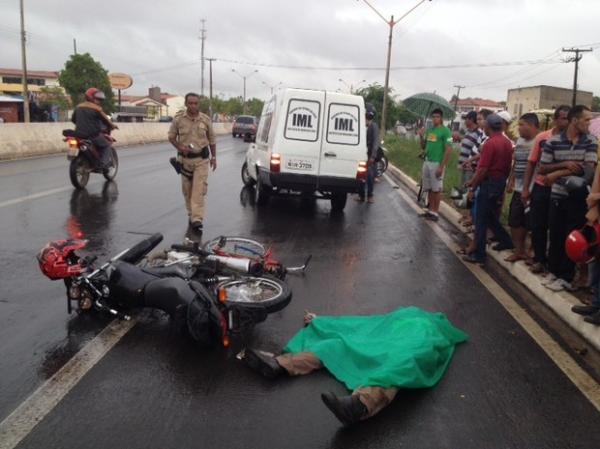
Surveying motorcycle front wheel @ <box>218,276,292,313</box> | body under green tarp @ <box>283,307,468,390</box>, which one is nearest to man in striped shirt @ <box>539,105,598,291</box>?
body under green tarp @ <box>283,307,468,390</box>

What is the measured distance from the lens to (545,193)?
632cm

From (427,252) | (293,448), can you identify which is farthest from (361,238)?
(293,448)

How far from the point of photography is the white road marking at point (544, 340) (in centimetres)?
391

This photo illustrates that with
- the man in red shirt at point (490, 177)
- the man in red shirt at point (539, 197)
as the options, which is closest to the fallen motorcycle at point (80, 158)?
the man in red shirt at point (490, 177)

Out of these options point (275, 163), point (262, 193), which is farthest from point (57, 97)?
point (275, 163)

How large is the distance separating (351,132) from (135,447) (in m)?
8.01

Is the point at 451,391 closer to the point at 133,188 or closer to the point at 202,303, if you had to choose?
the point at 202,303

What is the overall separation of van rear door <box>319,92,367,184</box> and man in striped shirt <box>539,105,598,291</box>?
434cm

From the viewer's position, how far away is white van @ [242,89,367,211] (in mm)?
10055

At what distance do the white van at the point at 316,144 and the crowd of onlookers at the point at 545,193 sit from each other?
9.06ft

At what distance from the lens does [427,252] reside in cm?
777

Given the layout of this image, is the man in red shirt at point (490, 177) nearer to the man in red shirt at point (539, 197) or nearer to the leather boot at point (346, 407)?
the man in red shirt at point (539, 197)

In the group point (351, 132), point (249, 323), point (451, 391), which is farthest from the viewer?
point (351, 132)

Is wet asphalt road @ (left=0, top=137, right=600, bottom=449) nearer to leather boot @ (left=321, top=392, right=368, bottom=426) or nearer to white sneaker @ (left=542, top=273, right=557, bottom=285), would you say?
leather boot @ (left=321, top=392, right=368, bottom=426)
